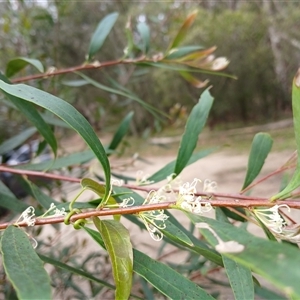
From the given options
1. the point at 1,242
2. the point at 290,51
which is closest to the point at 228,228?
the point at 1,242

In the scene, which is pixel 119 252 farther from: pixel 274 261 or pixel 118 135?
pixel 118 135

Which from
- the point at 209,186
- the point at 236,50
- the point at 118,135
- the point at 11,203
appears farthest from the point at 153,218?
the point at 236,50

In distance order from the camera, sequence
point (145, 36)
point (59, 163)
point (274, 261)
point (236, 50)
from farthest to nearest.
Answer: point (236, 50)
point (145, 36)
point (59, 163)
point (274, 261)

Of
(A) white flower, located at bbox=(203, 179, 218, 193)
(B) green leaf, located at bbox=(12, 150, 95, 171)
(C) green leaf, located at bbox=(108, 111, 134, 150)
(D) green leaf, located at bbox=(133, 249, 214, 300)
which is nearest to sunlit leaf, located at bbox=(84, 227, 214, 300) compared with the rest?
(D) green leaf, located at bbox=(133, 249, 214, 300)

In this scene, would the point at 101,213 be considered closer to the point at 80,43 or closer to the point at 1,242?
the point at 1,242

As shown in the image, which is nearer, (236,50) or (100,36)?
(100,36)

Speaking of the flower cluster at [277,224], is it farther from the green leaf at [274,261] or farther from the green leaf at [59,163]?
the green leaf at [59,163]

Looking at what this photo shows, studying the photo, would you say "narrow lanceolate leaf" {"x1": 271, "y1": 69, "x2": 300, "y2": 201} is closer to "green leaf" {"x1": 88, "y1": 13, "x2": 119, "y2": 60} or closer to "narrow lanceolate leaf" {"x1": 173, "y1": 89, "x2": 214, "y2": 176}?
"narrow lanceolate leaf" {"x1": 173, "y1": 89, "x2": 214, "y2": 176}
